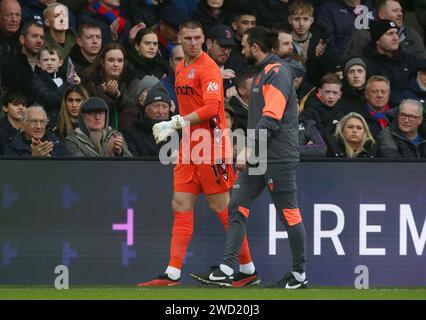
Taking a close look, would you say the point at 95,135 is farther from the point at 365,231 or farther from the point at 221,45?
the point at 365,231

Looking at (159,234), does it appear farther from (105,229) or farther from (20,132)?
(20,132)

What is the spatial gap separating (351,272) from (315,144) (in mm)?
1484

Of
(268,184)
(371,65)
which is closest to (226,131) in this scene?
(268,184)

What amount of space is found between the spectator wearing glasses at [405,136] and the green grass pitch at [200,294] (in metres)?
2.24

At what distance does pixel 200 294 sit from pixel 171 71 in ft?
14.0

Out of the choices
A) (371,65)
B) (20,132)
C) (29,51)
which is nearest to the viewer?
(20,132)

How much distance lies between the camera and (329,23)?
535 inches

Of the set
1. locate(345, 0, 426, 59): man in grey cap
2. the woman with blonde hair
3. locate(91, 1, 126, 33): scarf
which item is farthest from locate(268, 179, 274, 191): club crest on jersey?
locate(345, 0, 426, 59): man in grey cap

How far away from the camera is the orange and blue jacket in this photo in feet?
31.9

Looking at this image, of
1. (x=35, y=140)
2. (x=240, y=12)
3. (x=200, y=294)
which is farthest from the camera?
(x=240, y=12)

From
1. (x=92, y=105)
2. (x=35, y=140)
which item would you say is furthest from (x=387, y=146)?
(x=35, y=140)

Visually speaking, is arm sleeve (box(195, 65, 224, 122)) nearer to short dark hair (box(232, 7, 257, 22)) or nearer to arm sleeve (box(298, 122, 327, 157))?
arm sleeve (box(298, 122, 327, 157))

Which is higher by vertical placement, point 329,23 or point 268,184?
point 329,23

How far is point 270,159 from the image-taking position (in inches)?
391
